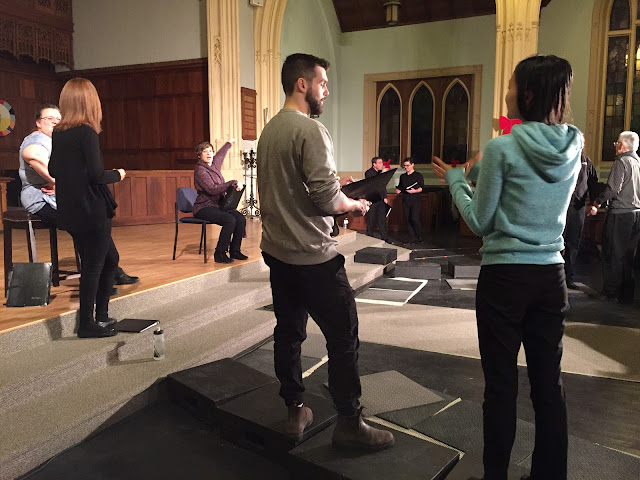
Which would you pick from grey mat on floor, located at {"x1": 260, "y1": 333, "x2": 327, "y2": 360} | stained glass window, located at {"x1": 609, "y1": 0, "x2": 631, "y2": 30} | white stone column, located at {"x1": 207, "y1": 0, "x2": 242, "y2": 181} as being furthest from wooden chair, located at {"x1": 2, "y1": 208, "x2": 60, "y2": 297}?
stained glass window, located at {"x1": 609, "y1": 0, "x2": 631, "y2": 30}

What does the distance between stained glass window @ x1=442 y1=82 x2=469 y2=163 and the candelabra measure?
457 cm

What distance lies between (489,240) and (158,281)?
10.4 ft

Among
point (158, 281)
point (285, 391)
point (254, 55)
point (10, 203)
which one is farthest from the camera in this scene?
point (254, 55)

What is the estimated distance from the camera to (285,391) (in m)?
2.27

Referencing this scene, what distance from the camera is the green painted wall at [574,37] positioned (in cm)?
972

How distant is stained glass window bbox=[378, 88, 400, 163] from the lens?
12.4 m

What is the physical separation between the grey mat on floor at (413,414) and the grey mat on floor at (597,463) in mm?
541

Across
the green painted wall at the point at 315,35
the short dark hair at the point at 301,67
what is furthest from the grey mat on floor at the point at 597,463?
the green painted wall at the point at 315,35

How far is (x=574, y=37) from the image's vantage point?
9.82 m

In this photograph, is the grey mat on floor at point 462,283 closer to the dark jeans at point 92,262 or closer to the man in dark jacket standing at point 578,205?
the man in dark jacket standing at point 578,205

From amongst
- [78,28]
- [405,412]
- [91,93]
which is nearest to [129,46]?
[78,28]

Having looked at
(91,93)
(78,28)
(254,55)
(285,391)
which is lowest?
(285,391)

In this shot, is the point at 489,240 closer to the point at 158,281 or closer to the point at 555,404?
the point at 555,404

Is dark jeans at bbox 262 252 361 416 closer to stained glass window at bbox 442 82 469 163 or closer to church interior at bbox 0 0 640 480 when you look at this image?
church interior at bbox 0 0 640 480
